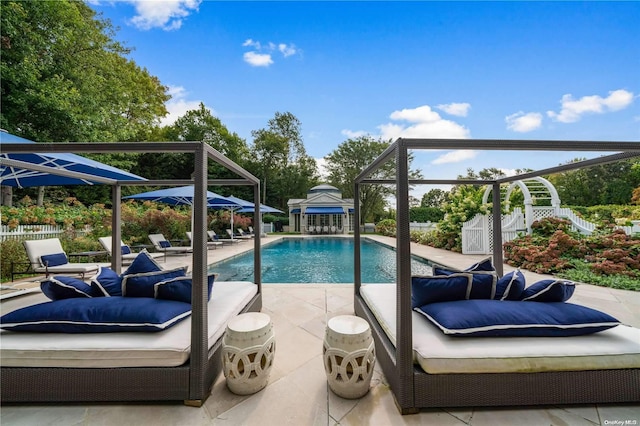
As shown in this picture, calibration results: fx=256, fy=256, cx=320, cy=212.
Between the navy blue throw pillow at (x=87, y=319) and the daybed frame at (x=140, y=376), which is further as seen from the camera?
the navy blue throw pillow at (x=87, y=319)

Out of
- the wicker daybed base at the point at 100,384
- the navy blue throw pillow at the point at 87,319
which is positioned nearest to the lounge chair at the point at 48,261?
the navy blue throw pillow at the point at 87,319

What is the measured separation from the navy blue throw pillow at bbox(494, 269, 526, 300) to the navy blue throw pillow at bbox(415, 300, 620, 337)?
0.24 metres

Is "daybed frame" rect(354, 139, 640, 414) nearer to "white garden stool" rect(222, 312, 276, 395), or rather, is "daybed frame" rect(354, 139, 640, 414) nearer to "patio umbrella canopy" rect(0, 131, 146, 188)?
"white garden stool" rect(222, 312, 276, 395)

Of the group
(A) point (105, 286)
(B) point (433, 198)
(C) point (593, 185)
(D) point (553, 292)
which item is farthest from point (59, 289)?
(B) point (433, 198)

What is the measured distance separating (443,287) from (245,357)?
70.6 inches

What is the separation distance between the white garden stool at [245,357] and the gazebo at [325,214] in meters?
20.0

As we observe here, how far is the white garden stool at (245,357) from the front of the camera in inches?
79.0

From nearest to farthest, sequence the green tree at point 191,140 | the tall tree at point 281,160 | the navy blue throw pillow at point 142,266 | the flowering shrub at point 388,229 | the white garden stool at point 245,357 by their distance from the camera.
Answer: the white garden stool at point 245,357
the navy blue throw pillow at point 142,266
the flowering shrub at point 388,229
the green tree at point 191,140
the tall tree at point 281,160

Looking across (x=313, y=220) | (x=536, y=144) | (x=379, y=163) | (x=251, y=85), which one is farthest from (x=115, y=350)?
(x=313, y=220)

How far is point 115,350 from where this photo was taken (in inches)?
74.3

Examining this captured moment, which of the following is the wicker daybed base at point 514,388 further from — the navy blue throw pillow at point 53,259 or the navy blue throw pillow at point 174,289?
the navy blue throw pillow at point 53,259

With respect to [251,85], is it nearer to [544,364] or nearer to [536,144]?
[536,144]

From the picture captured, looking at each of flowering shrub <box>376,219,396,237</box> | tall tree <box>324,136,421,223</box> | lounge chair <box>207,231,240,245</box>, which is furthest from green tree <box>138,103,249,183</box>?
flowering shrub <box>376,219,396,237</box>

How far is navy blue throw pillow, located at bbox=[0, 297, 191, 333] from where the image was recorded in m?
2.03
